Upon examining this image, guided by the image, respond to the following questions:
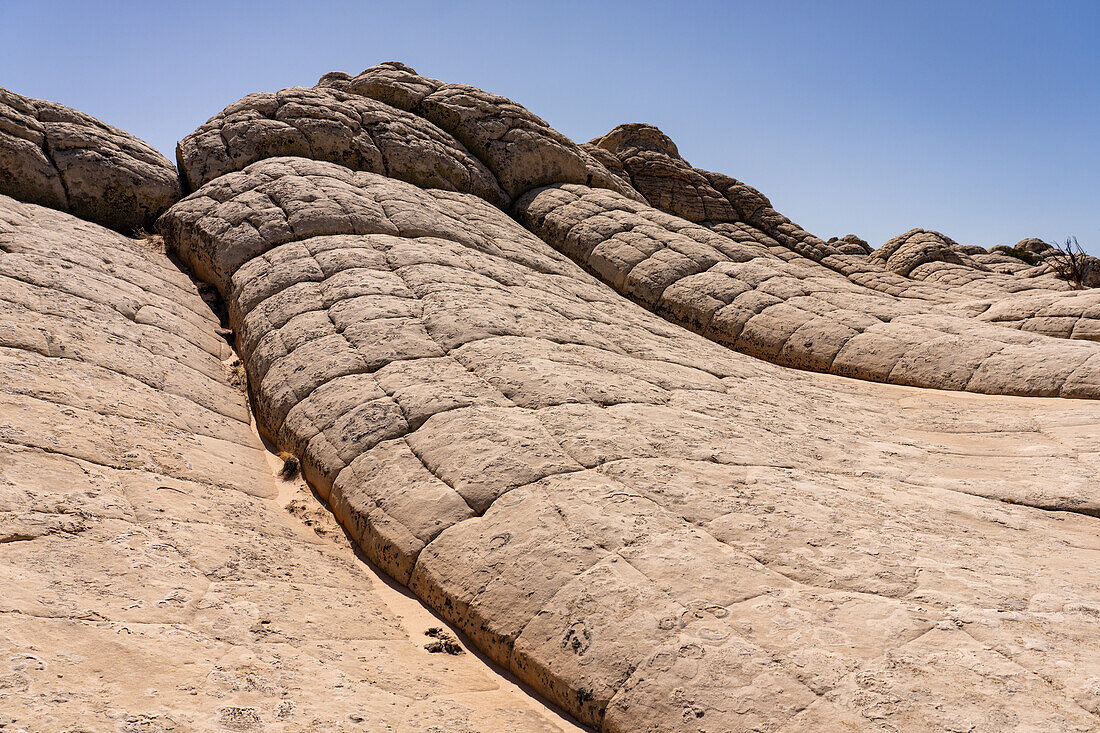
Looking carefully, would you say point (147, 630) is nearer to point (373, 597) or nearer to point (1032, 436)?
point (373, 597)

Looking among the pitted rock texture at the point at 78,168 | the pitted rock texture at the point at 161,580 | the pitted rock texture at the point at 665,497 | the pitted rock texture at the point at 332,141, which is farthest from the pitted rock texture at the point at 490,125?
the pitted rock texture at the point at 161,580

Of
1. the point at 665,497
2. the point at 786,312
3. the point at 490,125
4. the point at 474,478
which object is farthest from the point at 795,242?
the point at 474,478

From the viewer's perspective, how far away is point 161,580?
11.6 feet

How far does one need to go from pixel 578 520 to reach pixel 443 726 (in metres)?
1.52

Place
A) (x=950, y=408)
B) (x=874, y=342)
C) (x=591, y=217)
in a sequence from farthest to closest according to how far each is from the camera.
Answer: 1. (x=591, y=217)
2. (x=874, y=342)
3. (x=950, y=408)

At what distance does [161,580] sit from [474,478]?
2.00 meters

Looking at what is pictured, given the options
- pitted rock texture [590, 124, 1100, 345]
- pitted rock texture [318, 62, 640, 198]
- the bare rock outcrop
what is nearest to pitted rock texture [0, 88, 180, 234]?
pitted rock texture [318, 62, 640, 198]

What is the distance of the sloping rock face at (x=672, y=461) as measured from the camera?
324cm

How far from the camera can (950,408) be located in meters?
7.85

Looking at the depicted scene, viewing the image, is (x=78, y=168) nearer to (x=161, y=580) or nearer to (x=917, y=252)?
(x=161, y=580)

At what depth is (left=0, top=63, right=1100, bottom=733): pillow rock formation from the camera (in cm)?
307

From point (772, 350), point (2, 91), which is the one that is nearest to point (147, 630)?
point (772, 350)

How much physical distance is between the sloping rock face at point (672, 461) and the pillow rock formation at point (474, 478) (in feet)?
0.09

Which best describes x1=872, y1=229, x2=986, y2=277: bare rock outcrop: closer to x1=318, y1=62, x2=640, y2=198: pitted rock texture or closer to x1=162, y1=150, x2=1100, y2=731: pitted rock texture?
x1=318, y1=62, x2=640, y2=198: pitted rock texture
